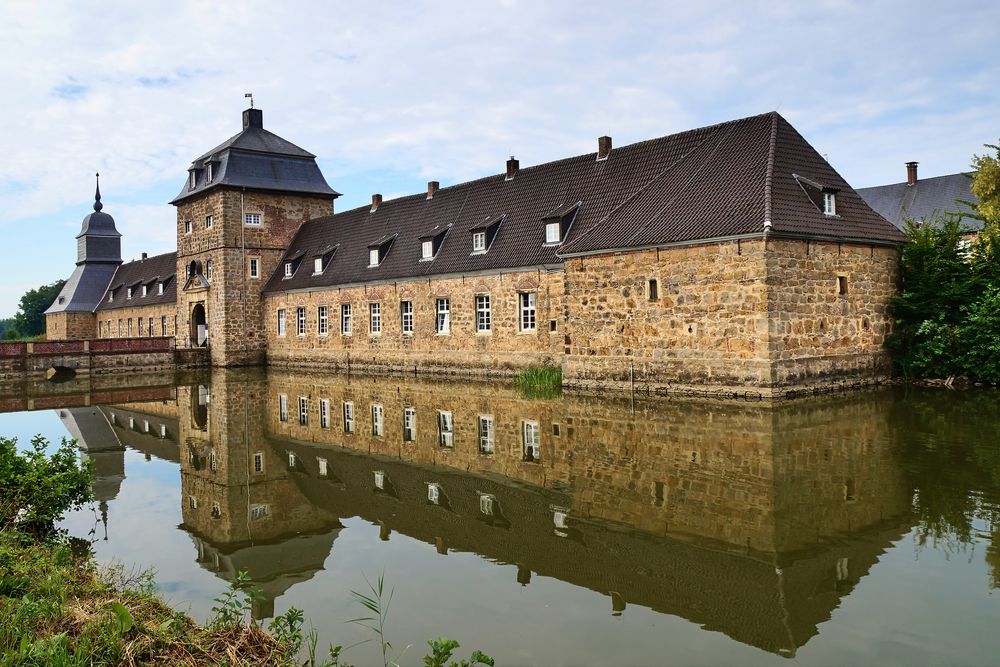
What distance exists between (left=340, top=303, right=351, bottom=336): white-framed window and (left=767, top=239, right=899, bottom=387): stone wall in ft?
56.9

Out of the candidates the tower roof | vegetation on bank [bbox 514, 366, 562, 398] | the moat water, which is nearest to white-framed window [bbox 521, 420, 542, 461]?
the moat water

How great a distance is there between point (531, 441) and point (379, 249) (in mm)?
17739

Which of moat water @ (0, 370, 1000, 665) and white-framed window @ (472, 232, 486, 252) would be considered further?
white-framed window @ (472, 232, 486, 252)

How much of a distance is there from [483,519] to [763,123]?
14784 millimetres

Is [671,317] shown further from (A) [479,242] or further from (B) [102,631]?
(B) [102,631]

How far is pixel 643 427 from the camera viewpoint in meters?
12.0

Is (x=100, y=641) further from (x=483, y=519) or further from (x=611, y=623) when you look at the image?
(x=483, y=519)

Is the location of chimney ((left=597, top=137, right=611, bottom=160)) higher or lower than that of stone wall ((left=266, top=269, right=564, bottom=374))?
higher

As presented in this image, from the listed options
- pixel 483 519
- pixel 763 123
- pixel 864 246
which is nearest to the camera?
pixel 483 519

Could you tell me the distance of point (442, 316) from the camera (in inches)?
957

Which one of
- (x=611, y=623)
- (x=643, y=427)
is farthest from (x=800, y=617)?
(x=643, y=427)

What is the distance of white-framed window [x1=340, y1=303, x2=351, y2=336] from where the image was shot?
2864 centimetres

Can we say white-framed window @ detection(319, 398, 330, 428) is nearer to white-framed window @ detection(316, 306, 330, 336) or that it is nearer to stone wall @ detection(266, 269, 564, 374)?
stone wall @ detection(266, 269, 564, 374)

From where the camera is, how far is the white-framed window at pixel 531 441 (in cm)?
1017
